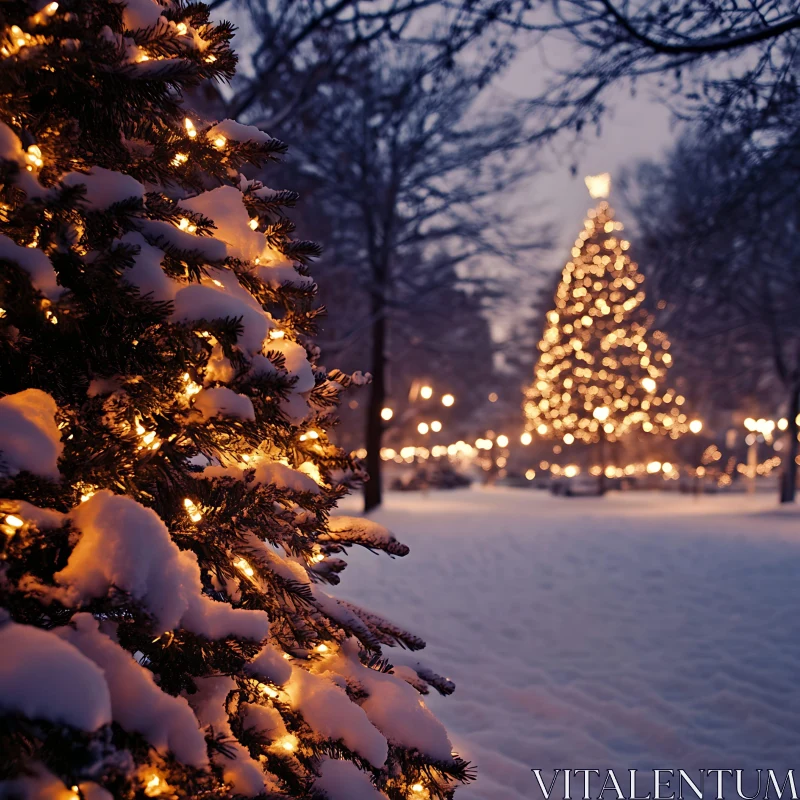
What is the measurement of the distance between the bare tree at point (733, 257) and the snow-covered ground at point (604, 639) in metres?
3.88

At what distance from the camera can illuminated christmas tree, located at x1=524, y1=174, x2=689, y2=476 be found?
23.2 metres

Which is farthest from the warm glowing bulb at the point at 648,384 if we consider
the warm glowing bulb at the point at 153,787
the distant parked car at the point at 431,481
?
the warm glowing bulb at the point at 153,787

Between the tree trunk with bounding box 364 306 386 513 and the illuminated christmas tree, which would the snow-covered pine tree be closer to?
the tree trunk with bounding box 364 306 386 513

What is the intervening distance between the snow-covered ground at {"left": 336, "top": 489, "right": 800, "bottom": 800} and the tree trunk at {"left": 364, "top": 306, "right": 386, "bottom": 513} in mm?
2489

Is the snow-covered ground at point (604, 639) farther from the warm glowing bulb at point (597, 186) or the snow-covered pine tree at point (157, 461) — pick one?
the warm glowing bulb at point (597, 186)

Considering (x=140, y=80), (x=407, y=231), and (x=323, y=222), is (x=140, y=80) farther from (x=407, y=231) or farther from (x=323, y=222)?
(x=407, y=231)

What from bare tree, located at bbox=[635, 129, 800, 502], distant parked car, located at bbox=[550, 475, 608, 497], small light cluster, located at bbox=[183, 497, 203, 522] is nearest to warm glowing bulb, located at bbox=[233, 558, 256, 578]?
small light cluster, located at bbox=[183, 497, 203, 522]

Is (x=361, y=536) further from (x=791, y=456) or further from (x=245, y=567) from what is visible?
(x=791, y=456)

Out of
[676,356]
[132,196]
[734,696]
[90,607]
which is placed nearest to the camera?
[90,607]

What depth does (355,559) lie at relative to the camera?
958 cm

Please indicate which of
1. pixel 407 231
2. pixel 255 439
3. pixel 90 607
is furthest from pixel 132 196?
pixel 407 231

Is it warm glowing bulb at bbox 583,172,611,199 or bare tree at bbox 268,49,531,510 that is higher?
warm glowing bulb at bbox 583,172,611,199

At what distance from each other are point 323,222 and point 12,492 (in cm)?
1270

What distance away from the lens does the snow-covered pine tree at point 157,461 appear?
141 centimetres
